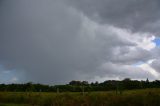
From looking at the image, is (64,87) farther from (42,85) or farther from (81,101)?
(81,101)

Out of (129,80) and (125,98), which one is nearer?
(125,98)

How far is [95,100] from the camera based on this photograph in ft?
157

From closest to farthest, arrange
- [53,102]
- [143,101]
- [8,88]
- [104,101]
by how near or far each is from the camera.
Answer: [143,101]
[104,101]
[53,102]
[8,88]

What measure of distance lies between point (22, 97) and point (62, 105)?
16.7m

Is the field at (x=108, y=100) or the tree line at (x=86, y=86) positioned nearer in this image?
the field at (x=108, y=100)

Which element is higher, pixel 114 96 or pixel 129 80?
pixel 129 80

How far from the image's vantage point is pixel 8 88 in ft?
342

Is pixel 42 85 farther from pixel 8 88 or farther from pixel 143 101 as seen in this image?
pixel 143 101

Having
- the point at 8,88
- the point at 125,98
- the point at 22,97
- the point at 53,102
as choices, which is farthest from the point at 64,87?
the point at 125,98

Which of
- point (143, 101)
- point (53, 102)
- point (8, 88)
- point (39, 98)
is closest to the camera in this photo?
Result: point (143, 101)

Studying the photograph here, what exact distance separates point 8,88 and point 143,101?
68.4 metres

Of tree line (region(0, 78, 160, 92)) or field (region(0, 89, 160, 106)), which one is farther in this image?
tree line (region(0, 78, 160, 92))

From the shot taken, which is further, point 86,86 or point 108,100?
point 86,86

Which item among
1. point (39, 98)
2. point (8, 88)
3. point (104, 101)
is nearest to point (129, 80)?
point (8, 88)
